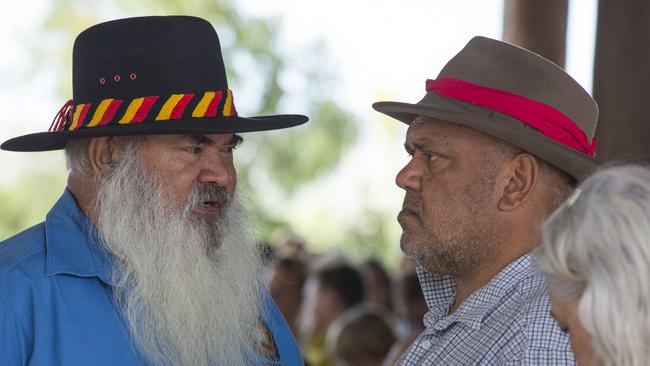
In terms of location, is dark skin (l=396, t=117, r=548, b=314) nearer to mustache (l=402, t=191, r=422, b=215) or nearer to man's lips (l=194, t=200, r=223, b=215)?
mustache (l=402, t=191, r=422, b=215)

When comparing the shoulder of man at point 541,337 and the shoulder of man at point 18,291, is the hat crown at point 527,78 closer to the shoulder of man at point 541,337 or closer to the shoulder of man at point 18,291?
the shoulder of man at point 541,337

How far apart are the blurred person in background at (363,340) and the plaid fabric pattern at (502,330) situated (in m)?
2.79

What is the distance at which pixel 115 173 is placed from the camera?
2.94 meters

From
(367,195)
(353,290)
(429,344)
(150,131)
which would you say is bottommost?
(367,195)

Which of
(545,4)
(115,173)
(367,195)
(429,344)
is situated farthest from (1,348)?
(367,195)

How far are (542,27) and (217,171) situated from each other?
352 cm

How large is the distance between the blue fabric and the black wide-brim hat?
258 millimetres

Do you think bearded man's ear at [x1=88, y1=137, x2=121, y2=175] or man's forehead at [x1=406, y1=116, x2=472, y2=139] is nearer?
man's forehead at [x1=406, y1=116, x2=472, y2=139]

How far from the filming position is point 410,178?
286cm

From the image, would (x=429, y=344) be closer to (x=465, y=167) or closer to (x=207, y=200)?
(x=465, y=167)

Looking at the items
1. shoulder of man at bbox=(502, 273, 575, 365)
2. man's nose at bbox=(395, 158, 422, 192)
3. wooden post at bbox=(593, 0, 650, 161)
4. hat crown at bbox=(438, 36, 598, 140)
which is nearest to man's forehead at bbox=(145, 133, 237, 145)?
man's nose at bbox=(395, 158, 422, 192)

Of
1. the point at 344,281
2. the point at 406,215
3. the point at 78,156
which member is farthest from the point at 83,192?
the point at 344,281

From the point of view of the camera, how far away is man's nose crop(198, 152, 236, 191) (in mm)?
2926

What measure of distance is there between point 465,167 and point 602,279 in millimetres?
1020
